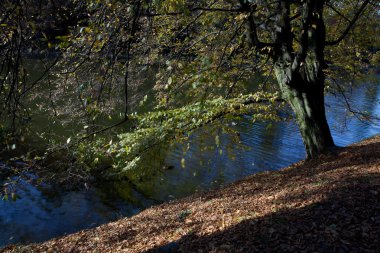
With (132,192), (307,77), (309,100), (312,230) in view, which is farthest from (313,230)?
(132,192)

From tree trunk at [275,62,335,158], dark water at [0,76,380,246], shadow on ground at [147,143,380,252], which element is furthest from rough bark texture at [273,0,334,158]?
shadow on ground at [147,143,380,252]

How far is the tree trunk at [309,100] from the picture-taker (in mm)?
11578

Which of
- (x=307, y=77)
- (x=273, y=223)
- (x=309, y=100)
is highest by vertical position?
(x=307, y=77)

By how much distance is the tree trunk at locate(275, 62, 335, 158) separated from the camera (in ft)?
38.0

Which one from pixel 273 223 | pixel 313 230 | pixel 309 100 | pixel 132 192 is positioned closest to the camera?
pixel 313 230

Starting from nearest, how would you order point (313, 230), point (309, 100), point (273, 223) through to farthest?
point (313, 230) → point (273, 223) → point (309, 100)

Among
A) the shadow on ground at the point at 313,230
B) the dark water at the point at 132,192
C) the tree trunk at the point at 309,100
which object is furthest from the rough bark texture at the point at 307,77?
the shadow on ground at the point at 313,230

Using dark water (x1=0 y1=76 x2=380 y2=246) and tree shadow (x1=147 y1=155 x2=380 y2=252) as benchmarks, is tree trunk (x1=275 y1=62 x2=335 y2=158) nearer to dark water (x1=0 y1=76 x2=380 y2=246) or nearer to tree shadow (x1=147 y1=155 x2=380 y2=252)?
dark water (x1=0 y1=76 x2=380 y2=246)

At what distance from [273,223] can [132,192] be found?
10.1 meters

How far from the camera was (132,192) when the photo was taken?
608 inches

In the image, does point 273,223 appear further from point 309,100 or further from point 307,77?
point 307,77

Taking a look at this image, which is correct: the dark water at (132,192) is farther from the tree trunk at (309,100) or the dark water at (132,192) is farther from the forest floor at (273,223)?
the forest floor at (273,223)

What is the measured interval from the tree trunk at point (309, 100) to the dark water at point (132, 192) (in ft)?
4.88

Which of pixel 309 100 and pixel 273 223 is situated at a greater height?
pixel 309 100
